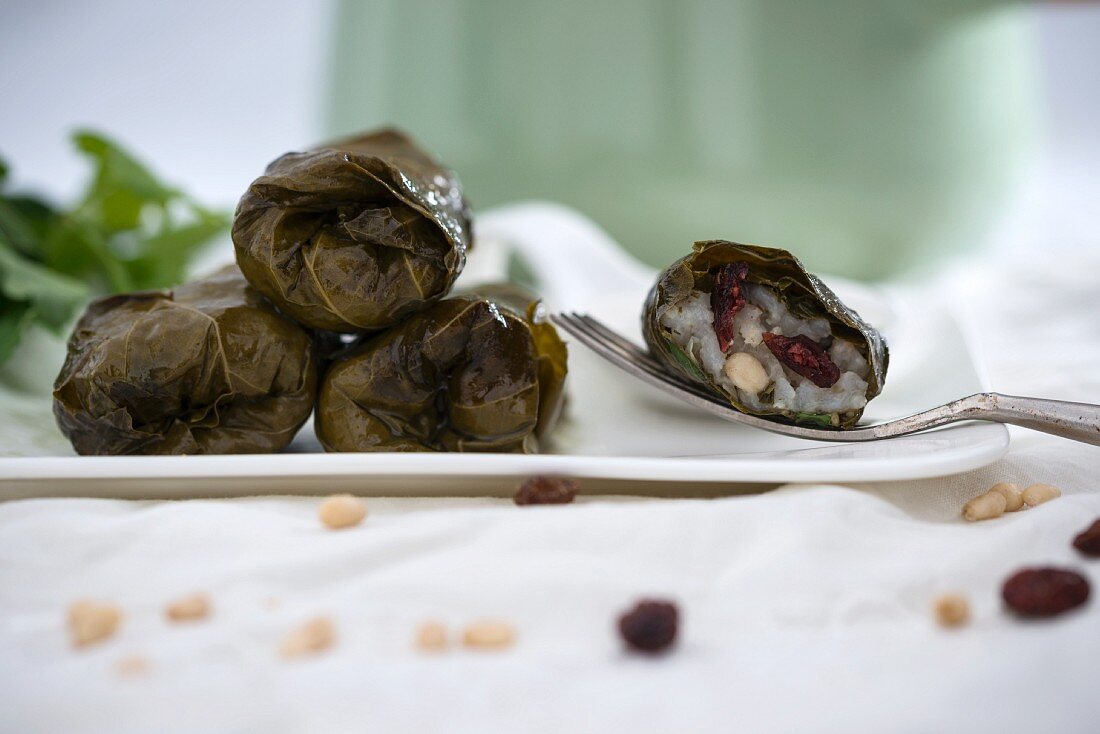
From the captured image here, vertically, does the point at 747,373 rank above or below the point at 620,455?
above

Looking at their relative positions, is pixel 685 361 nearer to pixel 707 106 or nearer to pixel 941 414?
pixel 941 414

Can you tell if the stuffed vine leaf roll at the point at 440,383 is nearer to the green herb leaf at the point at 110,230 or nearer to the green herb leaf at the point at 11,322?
the green herb leaf at the point at 11,322

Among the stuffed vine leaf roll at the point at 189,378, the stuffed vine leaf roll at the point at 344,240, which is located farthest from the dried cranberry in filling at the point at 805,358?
the stuffed vine leaf roll at the point at 189,378

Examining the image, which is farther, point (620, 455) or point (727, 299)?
point (620, 455)

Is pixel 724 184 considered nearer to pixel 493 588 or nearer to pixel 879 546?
pixel 879 546

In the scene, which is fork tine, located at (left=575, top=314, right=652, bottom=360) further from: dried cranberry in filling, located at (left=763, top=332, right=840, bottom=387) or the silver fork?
dried cranberry in filling, located at (left=763, top=332, right=840, bottom=387)

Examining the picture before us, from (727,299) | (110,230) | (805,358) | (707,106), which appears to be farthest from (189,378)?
(707,106)

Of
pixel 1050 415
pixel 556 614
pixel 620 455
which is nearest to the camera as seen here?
pixel 556 614

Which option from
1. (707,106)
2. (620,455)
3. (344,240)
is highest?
(707,106)
